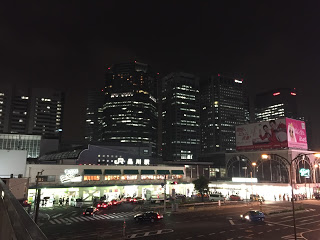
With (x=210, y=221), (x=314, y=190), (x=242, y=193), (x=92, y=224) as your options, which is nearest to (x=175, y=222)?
(x=210, y=221)

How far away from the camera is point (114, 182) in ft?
218

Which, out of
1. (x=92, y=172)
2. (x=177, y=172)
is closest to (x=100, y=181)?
(x=92, y=172)

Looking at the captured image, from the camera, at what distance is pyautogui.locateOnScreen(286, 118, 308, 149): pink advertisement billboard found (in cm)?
7556

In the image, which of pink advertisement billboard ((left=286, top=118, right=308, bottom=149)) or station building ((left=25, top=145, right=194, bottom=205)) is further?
pink advertisement billboard ((left=286, top=118, right=308, bottom=149))

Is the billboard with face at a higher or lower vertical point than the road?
higher

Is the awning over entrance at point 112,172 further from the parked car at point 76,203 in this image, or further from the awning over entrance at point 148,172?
the parked car at point 76,203

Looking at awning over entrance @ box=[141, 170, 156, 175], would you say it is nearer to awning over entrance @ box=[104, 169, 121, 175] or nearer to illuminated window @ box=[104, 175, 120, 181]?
awning over entrance @ box=[104, 169, 121, 175]

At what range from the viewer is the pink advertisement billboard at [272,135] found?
76.2 metres

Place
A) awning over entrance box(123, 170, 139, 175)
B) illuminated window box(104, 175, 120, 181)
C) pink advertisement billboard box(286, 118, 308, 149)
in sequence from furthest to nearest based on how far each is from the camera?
pink advertisement billboard box(286, 118, 308, 149)
awning over entrance box(123, 170, 139, 175)
illuminated window box(104, 175, 120, 181)

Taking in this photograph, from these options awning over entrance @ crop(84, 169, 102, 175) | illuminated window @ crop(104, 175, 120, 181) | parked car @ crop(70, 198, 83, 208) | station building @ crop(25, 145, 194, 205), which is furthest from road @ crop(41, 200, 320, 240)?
illuminated window @ crop(104, 175, 120, 181)

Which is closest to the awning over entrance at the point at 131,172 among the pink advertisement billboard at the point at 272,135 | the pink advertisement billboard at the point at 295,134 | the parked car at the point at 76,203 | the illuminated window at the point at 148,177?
the illuminated window at the point at 148,177

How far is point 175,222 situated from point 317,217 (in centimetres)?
2365

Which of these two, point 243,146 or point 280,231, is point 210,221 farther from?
point 243,146

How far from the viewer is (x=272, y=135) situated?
260ft
